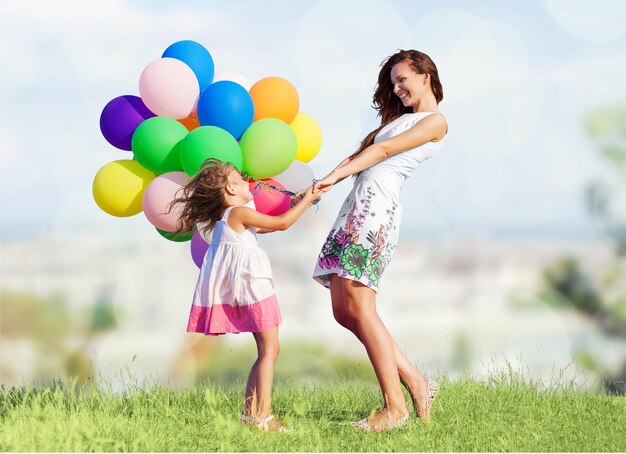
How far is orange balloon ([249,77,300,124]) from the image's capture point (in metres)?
4.92

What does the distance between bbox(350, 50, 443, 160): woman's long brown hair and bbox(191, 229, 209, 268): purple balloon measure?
1004 millimetres

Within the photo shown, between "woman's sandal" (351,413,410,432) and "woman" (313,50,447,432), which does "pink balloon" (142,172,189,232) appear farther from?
"woman's sandal" (351,413,410,432)

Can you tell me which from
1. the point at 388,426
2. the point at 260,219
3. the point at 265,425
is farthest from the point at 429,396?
the point at 260,219

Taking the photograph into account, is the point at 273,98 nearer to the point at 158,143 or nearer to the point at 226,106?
the point at 226,106

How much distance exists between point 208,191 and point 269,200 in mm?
401

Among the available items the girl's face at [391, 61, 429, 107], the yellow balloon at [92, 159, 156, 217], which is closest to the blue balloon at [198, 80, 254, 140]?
the yellow balloon at [92, 159, 156, 217]

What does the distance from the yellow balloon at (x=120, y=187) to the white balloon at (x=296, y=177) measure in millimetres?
790

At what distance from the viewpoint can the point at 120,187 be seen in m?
4.80

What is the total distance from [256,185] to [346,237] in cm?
71

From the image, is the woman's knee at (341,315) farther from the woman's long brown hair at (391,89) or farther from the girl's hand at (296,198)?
the woman's long brown hair at (391,89)

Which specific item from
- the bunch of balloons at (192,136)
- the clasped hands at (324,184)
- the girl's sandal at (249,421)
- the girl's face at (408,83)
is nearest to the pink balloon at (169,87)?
the bunch of balloons at (192,136)

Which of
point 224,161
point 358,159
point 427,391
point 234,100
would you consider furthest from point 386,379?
point 234,100

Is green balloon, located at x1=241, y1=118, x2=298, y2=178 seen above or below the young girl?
above

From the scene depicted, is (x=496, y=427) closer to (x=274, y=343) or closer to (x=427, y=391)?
(x=427, y=391)
